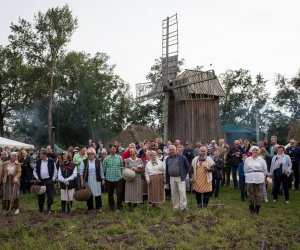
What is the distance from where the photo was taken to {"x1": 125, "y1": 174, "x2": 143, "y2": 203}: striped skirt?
1096 cm

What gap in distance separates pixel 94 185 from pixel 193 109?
13.6 meters

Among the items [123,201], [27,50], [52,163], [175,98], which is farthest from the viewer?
[27,50]

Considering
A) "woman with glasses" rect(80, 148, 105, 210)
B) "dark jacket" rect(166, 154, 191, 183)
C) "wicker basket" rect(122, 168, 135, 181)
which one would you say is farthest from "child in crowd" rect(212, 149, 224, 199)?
"woman with glasses" rect(80, 148, 105, 210)

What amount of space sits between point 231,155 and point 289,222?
5.26 meters

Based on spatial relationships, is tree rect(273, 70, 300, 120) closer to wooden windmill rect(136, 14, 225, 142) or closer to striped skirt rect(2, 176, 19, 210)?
wooden windmill rect(136, 14, 225, 142)

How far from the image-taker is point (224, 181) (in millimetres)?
15281

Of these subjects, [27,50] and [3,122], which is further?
[3,122]

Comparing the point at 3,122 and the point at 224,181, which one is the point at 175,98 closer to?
the point at 224,181

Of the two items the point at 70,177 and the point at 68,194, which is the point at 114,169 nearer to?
the point at 70,177

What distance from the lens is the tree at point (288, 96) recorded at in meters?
47.5

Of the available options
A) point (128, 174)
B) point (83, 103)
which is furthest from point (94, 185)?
point (83, 103)

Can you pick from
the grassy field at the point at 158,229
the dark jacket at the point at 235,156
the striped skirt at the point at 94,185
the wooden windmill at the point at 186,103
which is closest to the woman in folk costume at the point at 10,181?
the grassy field at the point at 158,229

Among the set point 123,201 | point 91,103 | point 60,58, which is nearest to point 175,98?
point 123,201

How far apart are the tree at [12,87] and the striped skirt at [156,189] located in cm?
2927
